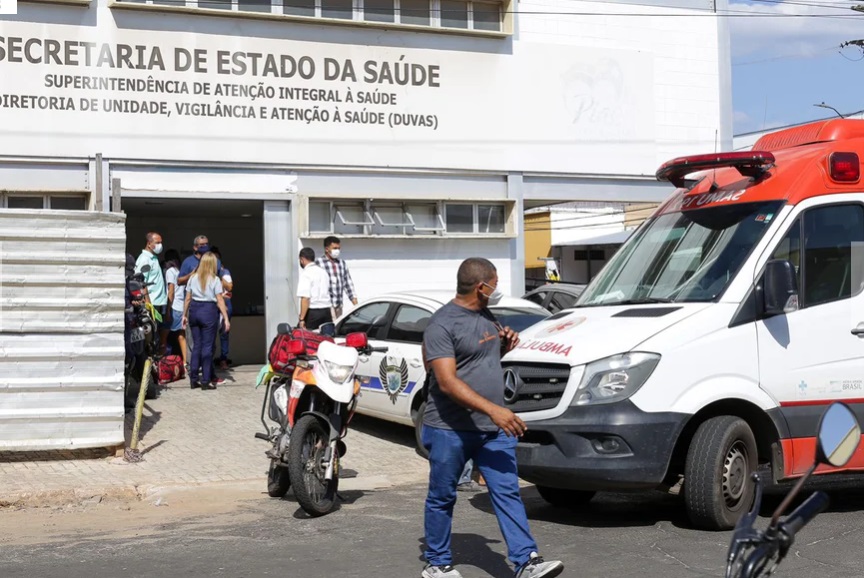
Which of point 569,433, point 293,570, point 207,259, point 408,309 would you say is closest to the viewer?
point 293,570

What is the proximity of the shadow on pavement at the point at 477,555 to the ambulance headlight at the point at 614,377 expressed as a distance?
1.12 m

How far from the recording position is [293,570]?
6676mm

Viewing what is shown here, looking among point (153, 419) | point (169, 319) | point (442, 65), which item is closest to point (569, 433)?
point (153, 419)

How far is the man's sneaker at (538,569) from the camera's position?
19.6 ft

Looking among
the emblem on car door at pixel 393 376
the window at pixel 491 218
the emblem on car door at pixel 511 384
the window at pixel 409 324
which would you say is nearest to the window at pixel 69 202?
the window at pixel 409 324

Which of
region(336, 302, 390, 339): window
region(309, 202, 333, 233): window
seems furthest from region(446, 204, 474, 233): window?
region(336, 302, 390, 339): window

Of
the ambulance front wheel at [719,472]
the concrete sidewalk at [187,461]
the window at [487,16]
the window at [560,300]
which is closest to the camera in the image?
the ambulance front wheel at [719,472]

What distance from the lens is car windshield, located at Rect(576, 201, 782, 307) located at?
7.93m

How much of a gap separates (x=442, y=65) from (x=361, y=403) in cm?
623

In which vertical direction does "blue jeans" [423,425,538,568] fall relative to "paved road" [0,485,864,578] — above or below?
above

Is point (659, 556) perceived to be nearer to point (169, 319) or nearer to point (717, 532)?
point (717, 532)

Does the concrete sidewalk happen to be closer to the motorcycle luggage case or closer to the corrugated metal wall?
the corrugated metal wall

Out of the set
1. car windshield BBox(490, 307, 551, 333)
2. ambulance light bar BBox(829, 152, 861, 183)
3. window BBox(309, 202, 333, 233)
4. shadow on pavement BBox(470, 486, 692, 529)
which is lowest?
shadow on pavement BBox(470, 486, 692, 529)

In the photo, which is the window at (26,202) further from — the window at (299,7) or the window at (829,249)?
the window at (829,249)
